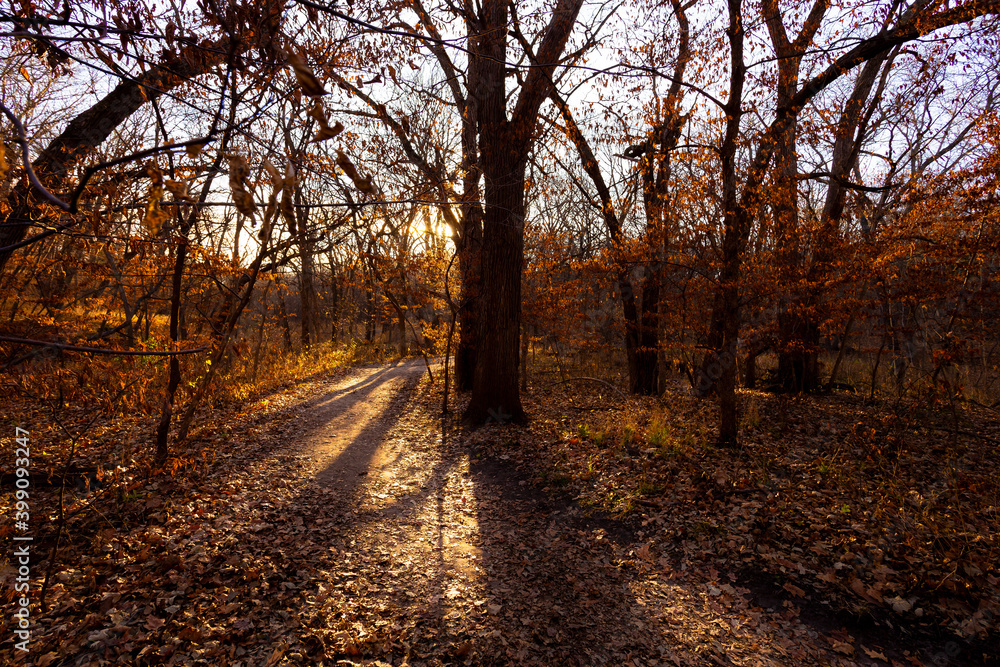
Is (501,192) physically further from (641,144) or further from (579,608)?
(579,608)

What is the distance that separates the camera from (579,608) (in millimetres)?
4012

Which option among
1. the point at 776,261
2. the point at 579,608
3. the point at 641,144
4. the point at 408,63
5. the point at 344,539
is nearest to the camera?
the point at 579,608

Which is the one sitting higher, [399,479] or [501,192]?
[501,192]

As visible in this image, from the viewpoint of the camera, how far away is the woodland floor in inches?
138

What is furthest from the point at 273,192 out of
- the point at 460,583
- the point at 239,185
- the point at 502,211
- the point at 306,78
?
the point at 502,211

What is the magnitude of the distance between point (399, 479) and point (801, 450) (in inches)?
232

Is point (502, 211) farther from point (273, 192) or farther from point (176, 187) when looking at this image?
point (273, 192)

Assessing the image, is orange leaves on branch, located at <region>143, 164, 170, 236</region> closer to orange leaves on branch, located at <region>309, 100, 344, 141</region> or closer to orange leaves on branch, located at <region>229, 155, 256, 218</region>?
orange leaves on branch, located at <region>229, 155, 256, 218</region>

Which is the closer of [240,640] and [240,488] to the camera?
[240,640]

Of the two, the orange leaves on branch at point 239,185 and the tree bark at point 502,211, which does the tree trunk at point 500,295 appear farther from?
the orange leaves on branch at point 239,185

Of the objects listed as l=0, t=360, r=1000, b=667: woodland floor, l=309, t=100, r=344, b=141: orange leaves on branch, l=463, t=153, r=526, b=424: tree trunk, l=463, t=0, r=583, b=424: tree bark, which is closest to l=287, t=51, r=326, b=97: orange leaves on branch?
l=309, t=100, r=344, b=141: orange leaves on branch

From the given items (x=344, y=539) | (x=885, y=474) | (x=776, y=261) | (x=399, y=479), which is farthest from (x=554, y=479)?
(x=776, y=261)

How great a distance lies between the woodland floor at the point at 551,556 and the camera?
3.50 meters

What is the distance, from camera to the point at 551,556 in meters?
4.80
